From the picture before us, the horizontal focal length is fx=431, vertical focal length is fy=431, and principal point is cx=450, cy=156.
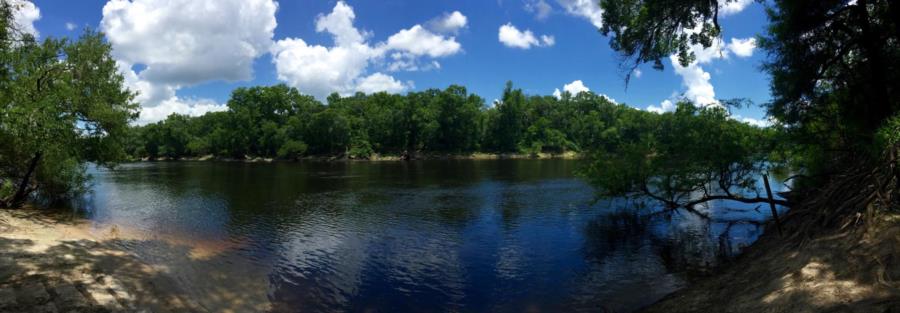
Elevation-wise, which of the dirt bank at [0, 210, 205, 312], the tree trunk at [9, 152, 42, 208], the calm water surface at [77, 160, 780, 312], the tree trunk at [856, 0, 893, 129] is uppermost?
the tree trunk at [856, 0, 893, 129]

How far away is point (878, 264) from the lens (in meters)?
9.20

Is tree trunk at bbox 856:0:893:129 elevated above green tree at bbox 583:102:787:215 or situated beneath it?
elevated above

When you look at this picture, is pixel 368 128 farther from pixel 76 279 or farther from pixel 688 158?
pixel 76 279

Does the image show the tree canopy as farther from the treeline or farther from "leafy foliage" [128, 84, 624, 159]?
the treeline

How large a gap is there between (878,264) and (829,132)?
14196 mm

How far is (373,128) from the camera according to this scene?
13562 centimetres

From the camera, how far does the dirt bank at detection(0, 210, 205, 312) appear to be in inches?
440

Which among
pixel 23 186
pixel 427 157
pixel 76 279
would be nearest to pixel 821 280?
pixel 76 279

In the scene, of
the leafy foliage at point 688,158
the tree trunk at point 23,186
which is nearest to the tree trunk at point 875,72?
the leafy foliage at point 688,158

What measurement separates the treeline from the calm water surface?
88728 mm

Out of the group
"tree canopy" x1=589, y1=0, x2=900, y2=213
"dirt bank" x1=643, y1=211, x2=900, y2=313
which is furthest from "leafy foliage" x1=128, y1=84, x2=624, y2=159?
"dirt bank" x1=643, y1=211, x2=900, y2=313

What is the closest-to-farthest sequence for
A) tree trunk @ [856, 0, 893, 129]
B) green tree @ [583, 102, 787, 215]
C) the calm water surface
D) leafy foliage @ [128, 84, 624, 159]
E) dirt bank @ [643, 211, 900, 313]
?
dirt bank @ [643, 211, 900, 313] → the calm water surface → tree trunk @ [856, 0, 893, 129] → green tree @ [583, 102, 787, 215] → leafy foliage @ [128, 84, 624, 159]

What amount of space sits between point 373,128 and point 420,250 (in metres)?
117

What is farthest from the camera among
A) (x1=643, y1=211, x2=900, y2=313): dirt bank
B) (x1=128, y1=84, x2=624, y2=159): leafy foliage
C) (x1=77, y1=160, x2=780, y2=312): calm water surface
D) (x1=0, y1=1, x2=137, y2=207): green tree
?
(x1=128, y1=84, x2=624, y2=159): leafy foliage
